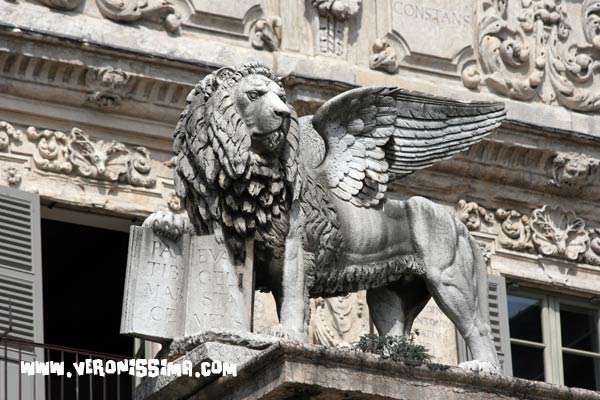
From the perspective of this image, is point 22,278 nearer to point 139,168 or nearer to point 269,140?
point 139,168

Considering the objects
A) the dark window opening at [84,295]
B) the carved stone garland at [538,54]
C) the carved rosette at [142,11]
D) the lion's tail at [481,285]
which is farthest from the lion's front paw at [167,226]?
the dark window opening at [84,295]

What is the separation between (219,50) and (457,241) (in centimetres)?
569

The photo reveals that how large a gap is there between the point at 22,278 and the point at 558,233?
4.70 metres

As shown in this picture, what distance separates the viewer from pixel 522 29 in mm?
25359

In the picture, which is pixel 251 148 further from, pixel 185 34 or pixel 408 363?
pixel 185 34

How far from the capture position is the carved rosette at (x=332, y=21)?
79.6ft

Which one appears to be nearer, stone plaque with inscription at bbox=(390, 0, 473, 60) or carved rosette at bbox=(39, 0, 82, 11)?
carved rosette at bbox=(39, 0, 82, 11)

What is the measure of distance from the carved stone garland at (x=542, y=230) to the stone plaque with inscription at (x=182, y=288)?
23.3 feet

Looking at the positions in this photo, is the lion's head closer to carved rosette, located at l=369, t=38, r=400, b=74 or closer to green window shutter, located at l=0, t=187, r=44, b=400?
green window shutter, located at l=0, t=187, r=44, b=400

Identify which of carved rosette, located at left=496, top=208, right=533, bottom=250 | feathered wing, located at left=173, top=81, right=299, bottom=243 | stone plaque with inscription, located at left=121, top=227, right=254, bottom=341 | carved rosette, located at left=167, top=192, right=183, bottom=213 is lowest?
stone plaque with inscription, located at left=121, top=227, right=254, bottom=341

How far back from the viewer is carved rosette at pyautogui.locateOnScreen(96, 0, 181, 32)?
23359mm

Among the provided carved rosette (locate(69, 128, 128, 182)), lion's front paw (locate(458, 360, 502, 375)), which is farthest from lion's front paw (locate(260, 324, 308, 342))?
carved rosette (locate(69, 128, 128, 182))

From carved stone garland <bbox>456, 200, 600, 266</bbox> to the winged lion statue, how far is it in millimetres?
5518

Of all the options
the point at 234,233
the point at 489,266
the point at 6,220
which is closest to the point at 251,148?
the point at 234,233
